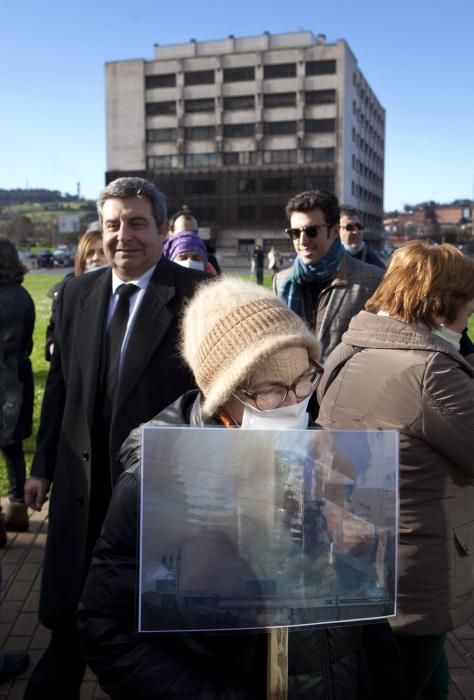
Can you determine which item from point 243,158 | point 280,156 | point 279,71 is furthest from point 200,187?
point 279,71

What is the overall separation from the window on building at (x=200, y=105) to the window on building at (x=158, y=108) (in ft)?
5.90

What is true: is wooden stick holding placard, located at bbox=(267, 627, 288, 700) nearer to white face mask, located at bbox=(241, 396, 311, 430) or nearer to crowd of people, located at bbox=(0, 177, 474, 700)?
crowd of people, located at bbox=(0, 177, 474, 700)

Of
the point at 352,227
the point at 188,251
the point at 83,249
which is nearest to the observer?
the point at 83,249

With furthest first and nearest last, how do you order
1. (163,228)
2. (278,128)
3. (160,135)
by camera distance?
Answer: (160,135) → (278,128) → (163,228)

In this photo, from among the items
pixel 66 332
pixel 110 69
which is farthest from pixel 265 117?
pixel 66 332

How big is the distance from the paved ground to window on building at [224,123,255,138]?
73799 mm

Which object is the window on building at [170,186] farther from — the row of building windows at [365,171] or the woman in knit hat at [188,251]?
the woman in knit hat at [188,251]

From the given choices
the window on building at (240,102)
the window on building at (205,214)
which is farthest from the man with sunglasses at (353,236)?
the window on building at (240,102)

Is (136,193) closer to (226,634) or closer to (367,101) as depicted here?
(226,634)

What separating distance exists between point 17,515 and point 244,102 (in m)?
75.5

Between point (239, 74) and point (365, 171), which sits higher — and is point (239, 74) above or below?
above

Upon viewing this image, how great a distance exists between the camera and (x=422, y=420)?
209 cm

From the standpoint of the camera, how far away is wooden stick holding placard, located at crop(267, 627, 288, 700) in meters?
1.33

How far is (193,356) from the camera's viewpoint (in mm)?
1731
